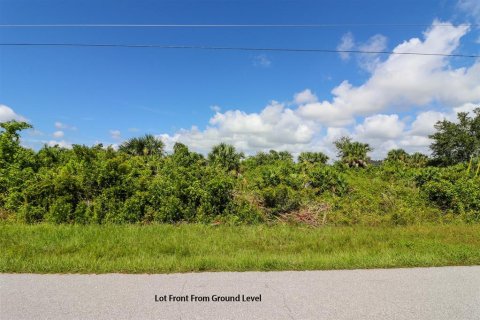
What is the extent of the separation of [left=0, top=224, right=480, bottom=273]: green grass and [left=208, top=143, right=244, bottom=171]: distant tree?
20435 mm

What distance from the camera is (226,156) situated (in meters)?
30.4

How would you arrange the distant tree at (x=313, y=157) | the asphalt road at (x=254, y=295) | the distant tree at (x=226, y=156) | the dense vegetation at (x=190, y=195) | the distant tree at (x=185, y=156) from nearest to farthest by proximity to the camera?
1. the asphalt road at (x=254, y=295)
2. the dense vegetation at (x=190, y=195)
3. the distant tree at (x=185, y=156)
4. the distant tree at (x=226, y=156)
5. the distant tree at (x=313, y=157)

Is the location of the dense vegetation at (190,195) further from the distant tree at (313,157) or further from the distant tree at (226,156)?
the distant tree at (313,157)

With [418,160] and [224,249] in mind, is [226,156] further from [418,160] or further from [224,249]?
[418,160]

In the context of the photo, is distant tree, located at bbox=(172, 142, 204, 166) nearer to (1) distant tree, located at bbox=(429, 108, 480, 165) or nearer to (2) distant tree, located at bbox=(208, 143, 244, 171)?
(2) distant tree, located at bbox=(208, 143, 244, 171)

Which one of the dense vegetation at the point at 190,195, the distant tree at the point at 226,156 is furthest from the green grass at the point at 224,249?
the distant tree at the point at 226,156

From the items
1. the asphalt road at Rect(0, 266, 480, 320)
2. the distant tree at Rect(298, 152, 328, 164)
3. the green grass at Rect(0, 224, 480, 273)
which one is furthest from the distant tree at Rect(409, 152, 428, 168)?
the asphalt road at Rect(0, 266, 480, 320)

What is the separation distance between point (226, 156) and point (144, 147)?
27.8ft

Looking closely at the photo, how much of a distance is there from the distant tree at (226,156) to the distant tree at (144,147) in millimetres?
5410

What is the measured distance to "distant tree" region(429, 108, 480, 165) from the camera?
4094cm

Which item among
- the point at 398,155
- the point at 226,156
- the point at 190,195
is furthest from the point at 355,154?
the point at 190,195

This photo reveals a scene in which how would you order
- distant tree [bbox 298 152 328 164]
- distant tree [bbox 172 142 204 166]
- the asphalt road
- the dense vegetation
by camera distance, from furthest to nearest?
distant tree [bbox 298 152 328 164], distant tree [bbox 172 142 204 166], the dense vegetation, the asphalt road

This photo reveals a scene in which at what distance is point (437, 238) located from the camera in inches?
315

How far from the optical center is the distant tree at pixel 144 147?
103ft
